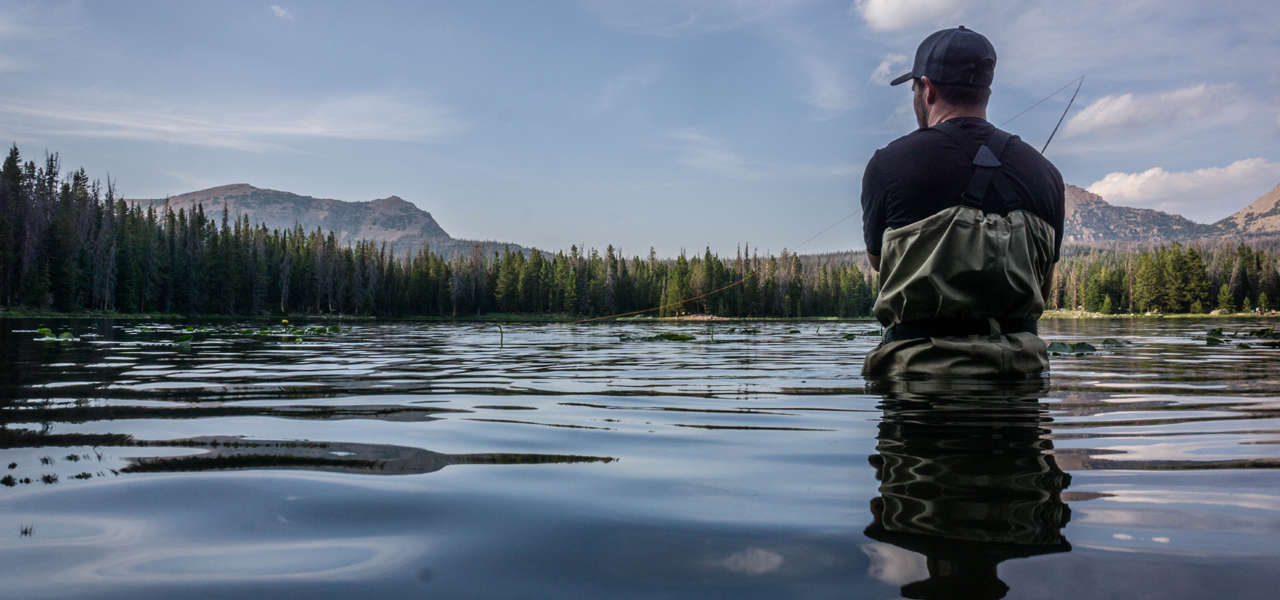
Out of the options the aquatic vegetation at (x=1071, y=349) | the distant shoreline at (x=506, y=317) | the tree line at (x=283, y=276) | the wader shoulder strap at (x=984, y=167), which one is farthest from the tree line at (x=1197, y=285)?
the wader shoulder strap at (x=984, y=167)

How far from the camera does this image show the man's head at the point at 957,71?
13.8 feet

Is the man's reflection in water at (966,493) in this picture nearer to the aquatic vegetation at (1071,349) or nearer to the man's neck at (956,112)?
the man's neck at (956,112)

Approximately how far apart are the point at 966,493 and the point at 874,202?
2.75 meters

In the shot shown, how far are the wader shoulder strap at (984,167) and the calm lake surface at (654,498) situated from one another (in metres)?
1.12

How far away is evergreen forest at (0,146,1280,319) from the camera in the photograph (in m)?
65.8

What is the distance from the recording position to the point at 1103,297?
115000 millimetres

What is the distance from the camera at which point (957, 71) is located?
4.22 m

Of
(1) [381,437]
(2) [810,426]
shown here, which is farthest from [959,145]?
(1) [381,437]

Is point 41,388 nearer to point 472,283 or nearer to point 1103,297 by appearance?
point 472,283

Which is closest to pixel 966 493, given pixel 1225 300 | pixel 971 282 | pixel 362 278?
pixel 971 282

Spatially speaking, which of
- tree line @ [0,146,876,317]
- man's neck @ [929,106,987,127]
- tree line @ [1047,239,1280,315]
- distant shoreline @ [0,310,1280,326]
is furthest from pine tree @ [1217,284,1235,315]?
man's neck @ [929,106,987,127]

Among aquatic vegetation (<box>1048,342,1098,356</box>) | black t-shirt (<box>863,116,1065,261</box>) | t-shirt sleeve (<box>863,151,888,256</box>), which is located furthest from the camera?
aquatic vegetation (<box>1048,342,1098,356</box>)

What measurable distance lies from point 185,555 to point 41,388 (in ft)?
17.1

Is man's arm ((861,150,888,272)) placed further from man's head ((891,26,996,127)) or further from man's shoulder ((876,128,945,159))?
man's head ((891,26,996,127))
